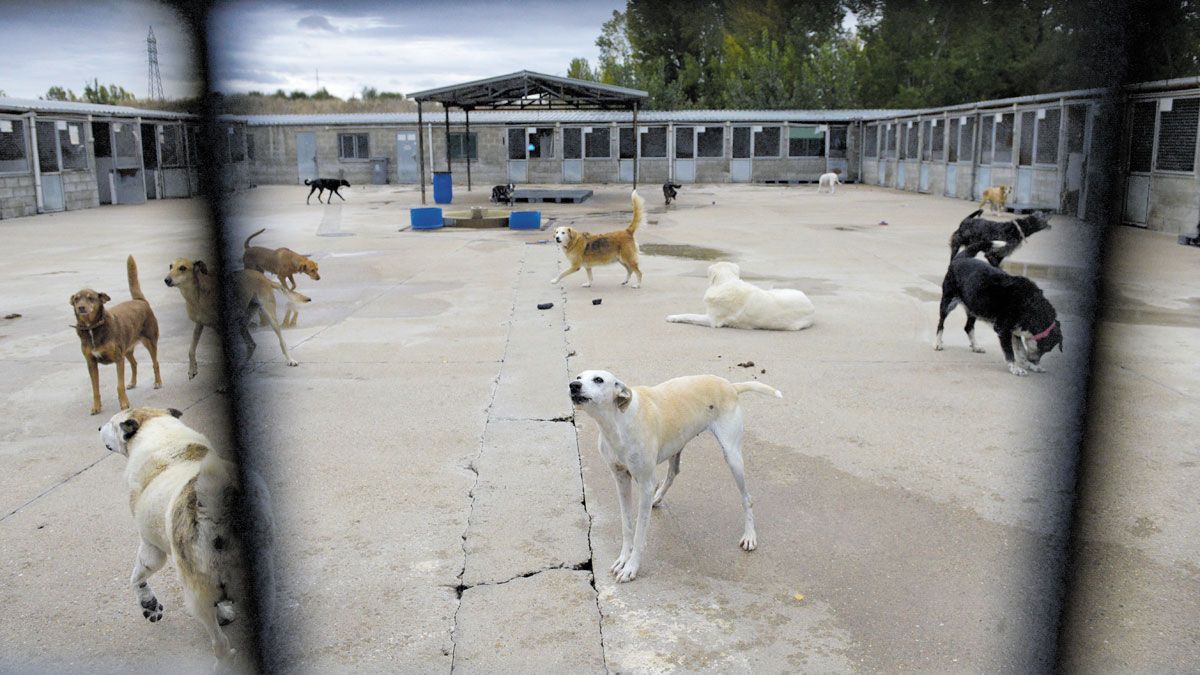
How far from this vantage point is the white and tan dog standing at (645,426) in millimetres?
3150

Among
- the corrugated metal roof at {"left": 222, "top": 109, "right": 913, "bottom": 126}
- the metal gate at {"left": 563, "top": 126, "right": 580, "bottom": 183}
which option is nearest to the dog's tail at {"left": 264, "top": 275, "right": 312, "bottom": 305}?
the metal gate at {"left": 563, "top": 126, "right": 580, "bottom": 183}

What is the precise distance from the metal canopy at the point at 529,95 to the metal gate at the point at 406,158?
6.28 meters

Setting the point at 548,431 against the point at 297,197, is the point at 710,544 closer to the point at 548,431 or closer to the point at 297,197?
the point at 548,431

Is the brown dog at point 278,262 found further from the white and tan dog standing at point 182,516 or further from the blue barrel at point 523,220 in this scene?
the blue barrel at point 523,220

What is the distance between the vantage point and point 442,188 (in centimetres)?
2430

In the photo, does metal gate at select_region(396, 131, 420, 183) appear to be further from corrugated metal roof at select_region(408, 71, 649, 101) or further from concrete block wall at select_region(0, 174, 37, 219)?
concrete block wall at select_region(0, 174, 37, 219)

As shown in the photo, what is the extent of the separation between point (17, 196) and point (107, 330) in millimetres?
18016

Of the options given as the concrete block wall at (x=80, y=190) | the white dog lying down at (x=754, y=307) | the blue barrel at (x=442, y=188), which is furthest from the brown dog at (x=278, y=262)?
the concrete block wall at (x=80, y=190)

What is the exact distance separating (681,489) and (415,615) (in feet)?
5.43

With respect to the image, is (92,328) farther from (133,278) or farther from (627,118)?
(627,118)

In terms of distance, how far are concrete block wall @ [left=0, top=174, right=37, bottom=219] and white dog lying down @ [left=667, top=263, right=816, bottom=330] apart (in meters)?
18.4

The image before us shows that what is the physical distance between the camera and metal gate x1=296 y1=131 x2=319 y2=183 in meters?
34.3

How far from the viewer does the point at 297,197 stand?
26656 mm

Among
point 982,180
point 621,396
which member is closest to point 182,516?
point 621,396
